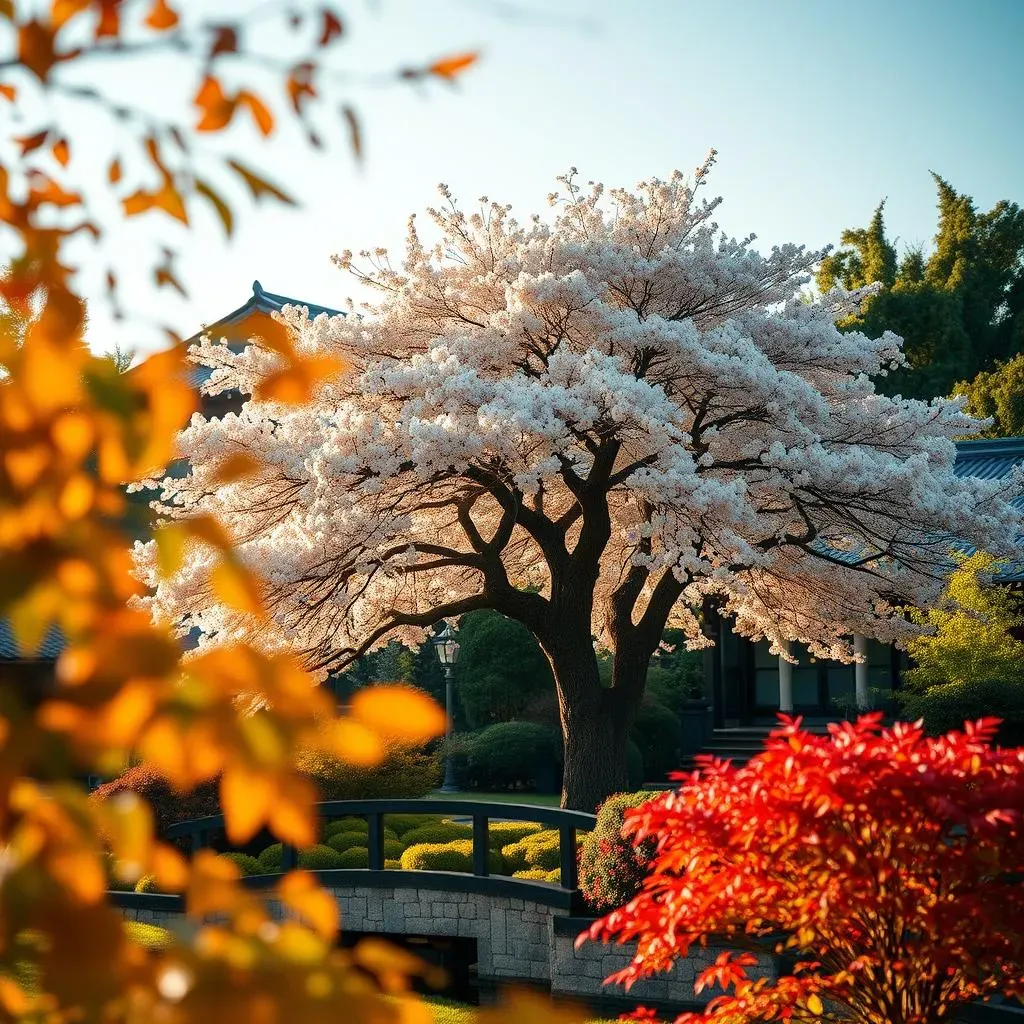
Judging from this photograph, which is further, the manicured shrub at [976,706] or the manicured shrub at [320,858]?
the manicured shrub at [976,706]

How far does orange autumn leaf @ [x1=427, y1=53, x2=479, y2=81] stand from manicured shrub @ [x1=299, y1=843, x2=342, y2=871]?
13.2m

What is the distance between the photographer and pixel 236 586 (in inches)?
49.9

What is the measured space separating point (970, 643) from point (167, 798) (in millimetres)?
11125

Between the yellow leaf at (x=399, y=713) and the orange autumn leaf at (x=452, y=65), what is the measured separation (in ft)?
2.60

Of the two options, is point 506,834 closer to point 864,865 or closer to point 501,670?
point 864,865

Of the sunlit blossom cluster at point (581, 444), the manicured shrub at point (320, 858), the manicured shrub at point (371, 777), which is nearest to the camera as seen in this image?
the sunlit blossom cluster at point (581, 444)

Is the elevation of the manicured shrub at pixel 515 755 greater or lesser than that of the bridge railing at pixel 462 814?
lesser

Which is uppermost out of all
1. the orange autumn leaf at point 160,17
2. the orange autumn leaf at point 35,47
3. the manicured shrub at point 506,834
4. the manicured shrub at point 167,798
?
the orange autumn leaf at point 160,17

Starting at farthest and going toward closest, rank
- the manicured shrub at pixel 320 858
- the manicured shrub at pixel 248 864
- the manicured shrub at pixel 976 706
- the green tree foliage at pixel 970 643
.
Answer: the green tree foliage at pixel 970 643, the manicured shrub at pixel 976 706, the manicured shrub at pixel 248 864, the manicured shrub at pixel 320 858

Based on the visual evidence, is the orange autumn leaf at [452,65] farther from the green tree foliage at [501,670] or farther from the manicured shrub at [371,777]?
the green tree foliage at [501,670]

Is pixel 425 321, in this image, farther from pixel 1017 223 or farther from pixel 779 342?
pixel 1017 223

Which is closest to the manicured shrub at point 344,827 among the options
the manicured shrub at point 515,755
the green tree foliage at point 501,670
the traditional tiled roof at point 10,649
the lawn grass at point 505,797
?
the lawn grass at point 505,797

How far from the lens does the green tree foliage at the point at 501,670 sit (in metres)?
28.0

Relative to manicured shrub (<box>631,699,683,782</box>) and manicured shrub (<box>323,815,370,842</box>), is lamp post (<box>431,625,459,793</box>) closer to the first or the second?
manicured shrub (<box>631,699,683,782</box>)
